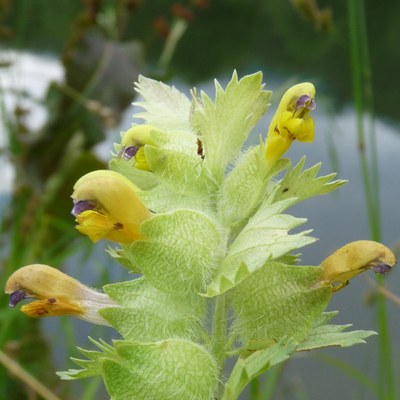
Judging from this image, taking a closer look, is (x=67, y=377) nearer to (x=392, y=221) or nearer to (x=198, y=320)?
(x=198, y=320)

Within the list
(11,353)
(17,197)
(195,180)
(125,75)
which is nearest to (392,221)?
(125,75)

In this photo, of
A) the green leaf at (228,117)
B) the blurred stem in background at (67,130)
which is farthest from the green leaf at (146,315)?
the blurred stem in background at (67,130)

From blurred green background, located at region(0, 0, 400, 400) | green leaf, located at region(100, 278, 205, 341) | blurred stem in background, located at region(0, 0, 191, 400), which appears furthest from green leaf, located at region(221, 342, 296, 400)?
blurred stem in background, located at region(0, 0, 191, 400)

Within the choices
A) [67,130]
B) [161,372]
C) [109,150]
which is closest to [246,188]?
[161,372]

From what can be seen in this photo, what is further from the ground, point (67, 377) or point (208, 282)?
point (208, 282)

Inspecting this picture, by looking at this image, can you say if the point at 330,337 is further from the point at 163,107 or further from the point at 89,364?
the point at 163,107

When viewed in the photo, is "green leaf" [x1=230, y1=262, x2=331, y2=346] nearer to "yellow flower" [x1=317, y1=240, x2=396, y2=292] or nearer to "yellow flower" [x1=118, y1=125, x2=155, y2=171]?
"yellow flower" [x1=317, y1=240, x2=396, y2=292]
